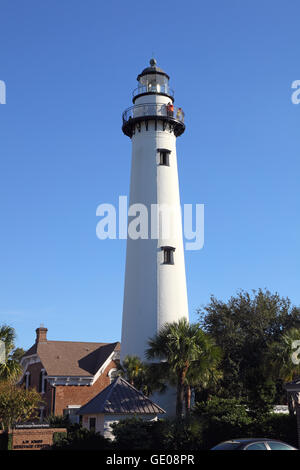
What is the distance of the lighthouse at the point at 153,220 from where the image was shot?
124ft

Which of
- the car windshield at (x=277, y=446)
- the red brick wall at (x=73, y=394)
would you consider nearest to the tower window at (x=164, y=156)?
the red brick wall at (x=73, y=394)

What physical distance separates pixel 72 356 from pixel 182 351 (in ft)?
71.9

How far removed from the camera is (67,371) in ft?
151

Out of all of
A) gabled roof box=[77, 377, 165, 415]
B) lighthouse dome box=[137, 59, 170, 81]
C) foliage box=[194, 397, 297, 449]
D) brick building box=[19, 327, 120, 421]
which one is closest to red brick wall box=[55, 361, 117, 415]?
brick building box=[19, 327, 120, 421]

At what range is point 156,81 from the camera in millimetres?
42875

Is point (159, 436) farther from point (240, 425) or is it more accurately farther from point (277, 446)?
point (277, 446)

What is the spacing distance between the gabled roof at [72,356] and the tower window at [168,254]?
1268 cm

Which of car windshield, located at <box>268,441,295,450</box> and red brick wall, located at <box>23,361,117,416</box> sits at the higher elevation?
red brick wall, located at <box>23,361,117,416</box>

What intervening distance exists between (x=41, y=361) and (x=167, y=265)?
51.7ft

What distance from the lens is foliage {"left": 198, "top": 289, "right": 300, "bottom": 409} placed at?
38.1 meters

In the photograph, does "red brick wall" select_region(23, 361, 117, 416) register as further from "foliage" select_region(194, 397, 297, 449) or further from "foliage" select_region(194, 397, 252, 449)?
"foliage" select_region(194, 397, 297, 449)

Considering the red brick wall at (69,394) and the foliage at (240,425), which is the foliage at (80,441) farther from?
the red brick wall at (69,394)
